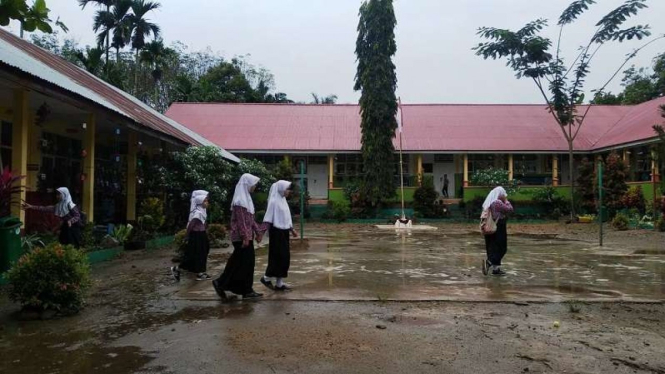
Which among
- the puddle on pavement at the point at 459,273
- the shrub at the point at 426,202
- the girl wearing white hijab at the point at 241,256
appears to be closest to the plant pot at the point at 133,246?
the puddle on pavement at the point at 459,273

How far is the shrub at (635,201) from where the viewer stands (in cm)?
2097

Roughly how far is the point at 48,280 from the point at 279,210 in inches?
112

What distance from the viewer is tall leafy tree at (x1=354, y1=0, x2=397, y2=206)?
82.4ft

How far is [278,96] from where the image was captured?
1828 inches

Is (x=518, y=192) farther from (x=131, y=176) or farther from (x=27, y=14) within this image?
(x=27, y=14)

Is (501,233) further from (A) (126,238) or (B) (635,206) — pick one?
(B) (635,206)

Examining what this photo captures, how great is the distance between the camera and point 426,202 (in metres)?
25.0

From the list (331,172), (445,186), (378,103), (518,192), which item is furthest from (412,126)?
(518,192)

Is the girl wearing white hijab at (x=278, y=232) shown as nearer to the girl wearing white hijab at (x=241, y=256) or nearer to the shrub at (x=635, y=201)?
the girl wearing white hijab at (x=241, y=256)

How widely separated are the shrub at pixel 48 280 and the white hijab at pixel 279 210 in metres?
2.38

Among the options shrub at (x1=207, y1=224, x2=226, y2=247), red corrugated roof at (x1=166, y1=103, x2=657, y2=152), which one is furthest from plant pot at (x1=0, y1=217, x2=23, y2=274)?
red corrugated roof at (x1=166, y1=103, x2=657, y2=152)

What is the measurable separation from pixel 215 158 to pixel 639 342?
522 inches

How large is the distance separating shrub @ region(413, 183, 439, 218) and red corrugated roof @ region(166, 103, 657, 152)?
231 cm

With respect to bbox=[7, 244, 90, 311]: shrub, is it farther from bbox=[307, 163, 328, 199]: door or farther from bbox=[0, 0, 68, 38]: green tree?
bbox=[307, 163, 328, 199]: door
